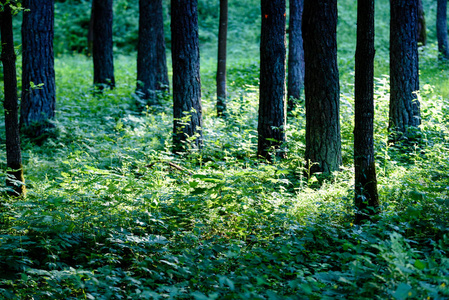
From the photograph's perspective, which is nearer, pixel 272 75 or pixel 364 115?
pixel 364 115

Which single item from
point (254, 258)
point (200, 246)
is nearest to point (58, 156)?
point (200, 246)

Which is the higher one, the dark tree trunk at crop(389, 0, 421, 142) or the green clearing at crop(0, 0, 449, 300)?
the dark tree trunk at crop(389, 0, 421, 142)

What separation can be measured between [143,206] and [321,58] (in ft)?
12.3

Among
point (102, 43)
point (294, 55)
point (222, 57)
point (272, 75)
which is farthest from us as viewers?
point (102, 43)

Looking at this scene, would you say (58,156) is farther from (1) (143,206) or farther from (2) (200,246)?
(2) (200,246)

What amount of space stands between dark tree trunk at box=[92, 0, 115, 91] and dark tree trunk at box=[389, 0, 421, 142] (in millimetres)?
9734

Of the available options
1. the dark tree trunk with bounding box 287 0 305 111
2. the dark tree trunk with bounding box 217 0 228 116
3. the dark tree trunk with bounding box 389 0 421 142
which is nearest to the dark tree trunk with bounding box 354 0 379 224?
the dark tree trunk with bounding box 389 0 421 142

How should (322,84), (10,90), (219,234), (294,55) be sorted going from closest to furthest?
1. (219,234)
2. (10,90)
3. (322,84)
4. (294,55)

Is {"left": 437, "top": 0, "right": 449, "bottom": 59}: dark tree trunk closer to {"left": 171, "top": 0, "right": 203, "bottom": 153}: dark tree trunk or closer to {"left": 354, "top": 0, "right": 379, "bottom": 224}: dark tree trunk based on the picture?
{"left": 171, "top": 0, "right": 203, "bottom": 153}: dark tree trunk

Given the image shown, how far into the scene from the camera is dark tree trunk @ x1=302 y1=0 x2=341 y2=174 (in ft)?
21.6

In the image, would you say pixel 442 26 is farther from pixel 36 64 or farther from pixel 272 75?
pixel 36 64

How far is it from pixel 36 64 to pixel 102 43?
491 centimetres

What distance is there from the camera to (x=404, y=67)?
343 inches

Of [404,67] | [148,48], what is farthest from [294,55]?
[148,48]
